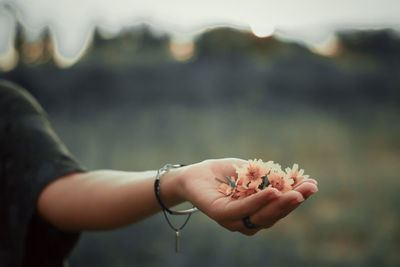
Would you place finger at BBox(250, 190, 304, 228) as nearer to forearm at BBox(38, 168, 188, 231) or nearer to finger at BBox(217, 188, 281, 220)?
finger at BBox(217, 188, 281, 220)

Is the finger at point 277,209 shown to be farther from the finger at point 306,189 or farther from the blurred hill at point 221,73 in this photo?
the blurred hill at point 221,73

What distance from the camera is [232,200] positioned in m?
1.13

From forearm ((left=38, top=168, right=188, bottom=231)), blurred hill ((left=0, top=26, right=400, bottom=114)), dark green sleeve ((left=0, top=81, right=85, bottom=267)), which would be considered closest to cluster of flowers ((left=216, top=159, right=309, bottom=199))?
forearm ((left=38, top=168, right=188, bottom=231))

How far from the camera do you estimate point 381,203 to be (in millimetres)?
8055

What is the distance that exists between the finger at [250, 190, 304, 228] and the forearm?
1.11 feet

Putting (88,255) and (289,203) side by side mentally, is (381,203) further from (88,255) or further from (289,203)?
(289,203)

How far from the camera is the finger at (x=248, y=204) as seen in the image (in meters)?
1.02

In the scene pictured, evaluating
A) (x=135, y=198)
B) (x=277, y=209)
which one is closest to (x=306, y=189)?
(x=277, y=209)

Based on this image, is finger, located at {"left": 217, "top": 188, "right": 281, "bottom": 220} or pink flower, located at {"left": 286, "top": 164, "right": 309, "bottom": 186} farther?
pink flower, located at {"left": 286, "top": 164, "right": 309, "bottom": 186}

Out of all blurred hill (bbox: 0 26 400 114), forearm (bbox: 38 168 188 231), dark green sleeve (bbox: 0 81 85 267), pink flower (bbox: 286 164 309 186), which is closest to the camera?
pink flower (bbox: 286 164 309 186)

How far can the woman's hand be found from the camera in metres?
1.03

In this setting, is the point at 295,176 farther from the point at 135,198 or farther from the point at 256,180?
the point at 135,198

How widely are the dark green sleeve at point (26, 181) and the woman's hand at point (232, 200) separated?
1.90ft

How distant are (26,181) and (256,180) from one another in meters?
0.93
